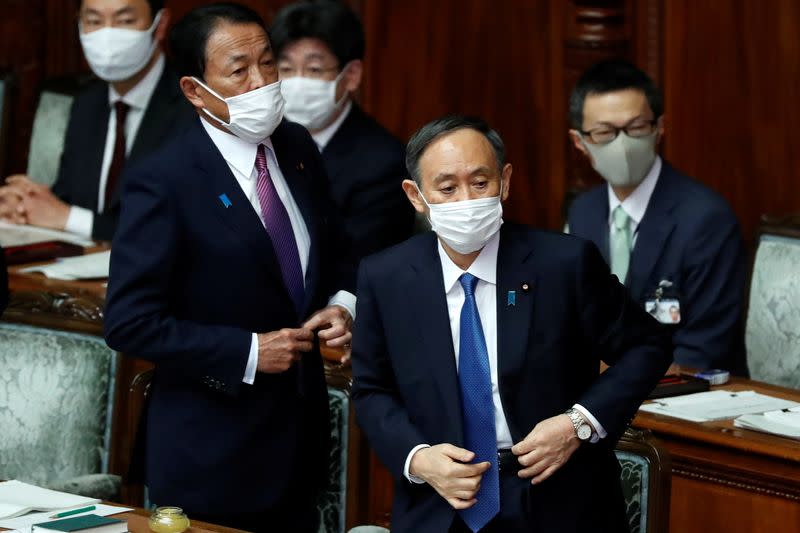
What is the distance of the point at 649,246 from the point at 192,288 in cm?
167

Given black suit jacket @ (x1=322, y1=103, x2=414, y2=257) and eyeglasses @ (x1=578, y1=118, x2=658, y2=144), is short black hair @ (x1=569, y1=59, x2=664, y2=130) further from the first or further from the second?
black suit jacket @ (x1=322, y1=103, x2=414, y2=257)

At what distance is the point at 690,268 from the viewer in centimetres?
414

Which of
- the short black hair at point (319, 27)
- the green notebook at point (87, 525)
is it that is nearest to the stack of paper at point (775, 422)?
the green notebook at point (87, 525)

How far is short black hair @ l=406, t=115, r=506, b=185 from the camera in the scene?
2.68 meters

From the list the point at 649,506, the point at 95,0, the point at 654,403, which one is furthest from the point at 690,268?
the point at 95,0

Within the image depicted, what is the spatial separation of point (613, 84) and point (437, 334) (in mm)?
1799

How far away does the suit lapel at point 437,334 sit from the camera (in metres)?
2.63

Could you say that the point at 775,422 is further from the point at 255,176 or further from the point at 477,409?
the point at 255,176

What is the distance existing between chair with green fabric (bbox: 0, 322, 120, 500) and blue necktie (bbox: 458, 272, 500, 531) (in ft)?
3.07

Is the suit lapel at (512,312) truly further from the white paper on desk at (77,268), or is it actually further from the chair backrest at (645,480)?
the white paper on desk at (77,268)

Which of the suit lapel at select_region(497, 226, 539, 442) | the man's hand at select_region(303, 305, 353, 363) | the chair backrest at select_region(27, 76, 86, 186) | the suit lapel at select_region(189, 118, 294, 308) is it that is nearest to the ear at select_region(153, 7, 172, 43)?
the chair backrest at select_region(27, 76, 86, 186)

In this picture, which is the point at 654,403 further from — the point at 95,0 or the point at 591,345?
the point at 95,0

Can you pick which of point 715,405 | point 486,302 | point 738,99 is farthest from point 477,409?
point 738,99

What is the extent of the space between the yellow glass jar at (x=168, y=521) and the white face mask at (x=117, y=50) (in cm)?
279
